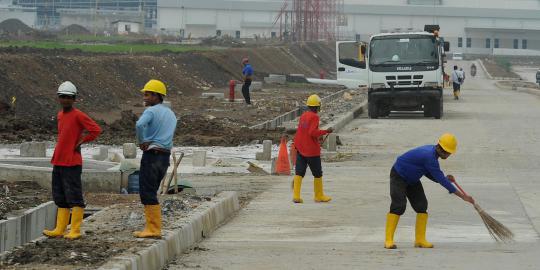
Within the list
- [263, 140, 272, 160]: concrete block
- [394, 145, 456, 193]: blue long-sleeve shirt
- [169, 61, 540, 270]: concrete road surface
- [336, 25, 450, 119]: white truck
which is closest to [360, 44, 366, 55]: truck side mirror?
[336, 25, 450, 119]: white truck

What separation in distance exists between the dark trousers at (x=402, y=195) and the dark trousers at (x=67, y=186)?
3.36 m

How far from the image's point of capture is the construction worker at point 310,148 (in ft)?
56.7

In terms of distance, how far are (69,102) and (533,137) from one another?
22486mm

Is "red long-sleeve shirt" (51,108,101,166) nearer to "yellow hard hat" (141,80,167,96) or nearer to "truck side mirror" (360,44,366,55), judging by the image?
"yellow hard hat" (141,80,167,96)

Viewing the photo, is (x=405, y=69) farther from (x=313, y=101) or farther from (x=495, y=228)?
(x=495, y=228)

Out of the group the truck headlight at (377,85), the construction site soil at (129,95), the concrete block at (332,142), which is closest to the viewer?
the concrete block at (332,142)

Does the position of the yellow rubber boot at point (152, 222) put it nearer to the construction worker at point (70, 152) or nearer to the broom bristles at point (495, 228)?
the construction worker at point (70, 152)

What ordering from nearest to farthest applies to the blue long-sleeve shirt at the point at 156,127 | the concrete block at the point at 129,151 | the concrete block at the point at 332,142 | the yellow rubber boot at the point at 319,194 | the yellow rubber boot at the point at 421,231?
the blue long-sleeve shirt at the point at 156,127
the yellow rubber boot at the point at 421,231
the yellow rubber boot at the point at 319,194
the concrete block at the point at 129,151
the concrete block at the point at 332,142

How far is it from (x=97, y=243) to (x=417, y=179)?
3523mm

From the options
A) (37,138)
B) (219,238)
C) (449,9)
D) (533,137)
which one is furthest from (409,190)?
(449,9)

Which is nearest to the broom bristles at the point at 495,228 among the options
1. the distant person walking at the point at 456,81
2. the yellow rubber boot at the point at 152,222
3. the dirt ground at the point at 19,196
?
the yellow rubber boot at the point at 152,222

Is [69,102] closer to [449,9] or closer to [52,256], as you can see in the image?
[52,256]

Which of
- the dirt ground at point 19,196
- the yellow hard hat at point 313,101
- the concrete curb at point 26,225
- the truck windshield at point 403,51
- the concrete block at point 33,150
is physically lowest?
the concrete curb at point 26,225

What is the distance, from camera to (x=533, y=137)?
32.4 metres
